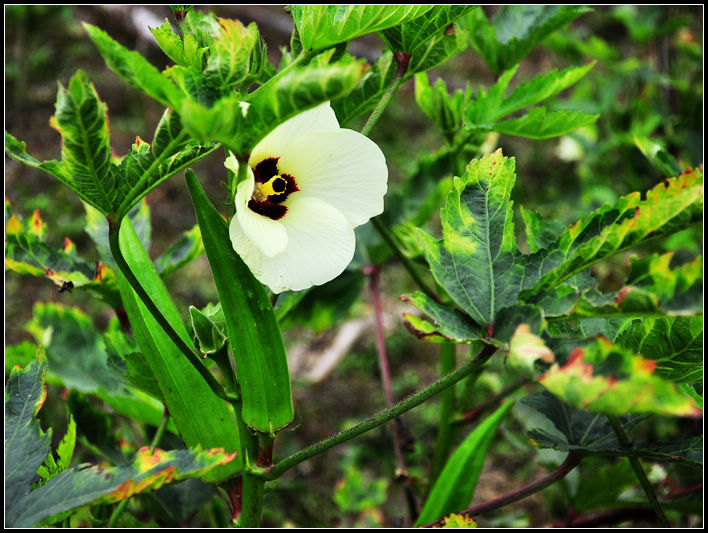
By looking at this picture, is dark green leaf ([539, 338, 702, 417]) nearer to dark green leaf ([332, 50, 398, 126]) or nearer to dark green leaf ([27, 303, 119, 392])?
dark green leaf ([332, 50, 398, 126])

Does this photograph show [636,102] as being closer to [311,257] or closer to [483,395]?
[483,395]

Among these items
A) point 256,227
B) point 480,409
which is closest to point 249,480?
point 256,227

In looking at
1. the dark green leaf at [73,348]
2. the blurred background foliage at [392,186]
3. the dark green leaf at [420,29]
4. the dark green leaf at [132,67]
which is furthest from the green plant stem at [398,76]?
the dark green leaf at [73,348]

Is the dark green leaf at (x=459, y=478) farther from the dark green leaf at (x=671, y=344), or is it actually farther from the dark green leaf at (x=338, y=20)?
the dark green leaf at (x=338, y=20)

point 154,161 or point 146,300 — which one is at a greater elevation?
point 154,161

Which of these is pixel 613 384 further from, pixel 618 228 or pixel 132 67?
pixel 132 67

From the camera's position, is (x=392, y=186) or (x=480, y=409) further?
(x=392, y=186)
